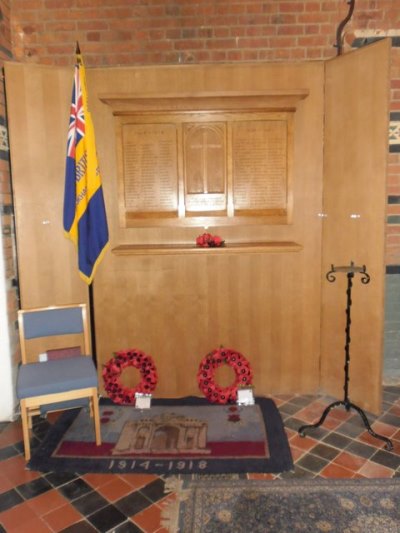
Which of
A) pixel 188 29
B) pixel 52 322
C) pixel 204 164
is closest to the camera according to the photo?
pixel 52 322

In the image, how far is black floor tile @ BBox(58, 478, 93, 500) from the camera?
270 centimetres

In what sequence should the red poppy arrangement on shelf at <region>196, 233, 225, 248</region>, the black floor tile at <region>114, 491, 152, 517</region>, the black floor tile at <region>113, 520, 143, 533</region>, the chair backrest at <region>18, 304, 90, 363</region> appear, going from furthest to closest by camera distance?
the red poppy arrangement on shelf at <region>196, 233, 225, 248</region>, the chair backrest at <region>18, 304, 90, 363</region>, the black floor tile at <region>114, 491, 152, 517</region>, the black floor tile at <region>113, 520, 143, 533</region>

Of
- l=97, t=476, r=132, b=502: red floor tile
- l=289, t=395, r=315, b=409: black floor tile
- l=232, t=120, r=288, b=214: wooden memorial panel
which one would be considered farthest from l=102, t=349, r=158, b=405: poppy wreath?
l=232, t=120, r=288, b=214: wooden memorial panel

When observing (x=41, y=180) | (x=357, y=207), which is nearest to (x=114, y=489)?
(x=41, y=180)

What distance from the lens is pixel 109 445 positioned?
10.5ft

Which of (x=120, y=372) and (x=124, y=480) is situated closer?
(x=124, y=480)

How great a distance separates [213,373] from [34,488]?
5.14ft

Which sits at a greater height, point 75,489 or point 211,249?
point 211,249

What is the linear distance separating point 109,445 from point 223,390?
1.02 meters

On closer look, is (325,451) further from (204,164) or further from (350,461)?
(204,164)

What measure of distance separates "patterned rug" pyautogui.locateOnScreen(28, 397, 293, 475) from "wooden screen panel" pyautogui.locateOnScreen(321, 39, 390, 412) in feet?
2.57

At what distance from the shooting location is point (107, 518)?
2.50 meters

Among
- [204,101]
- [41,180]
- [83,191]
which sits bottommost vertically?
[83,191]

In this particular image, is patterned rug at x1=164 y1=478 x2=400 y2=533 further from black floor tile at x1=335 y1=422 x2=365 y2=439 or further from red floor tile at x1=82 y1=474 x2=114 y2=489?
black floor tile at x1=335 y1=422 x2=365 y2=439
